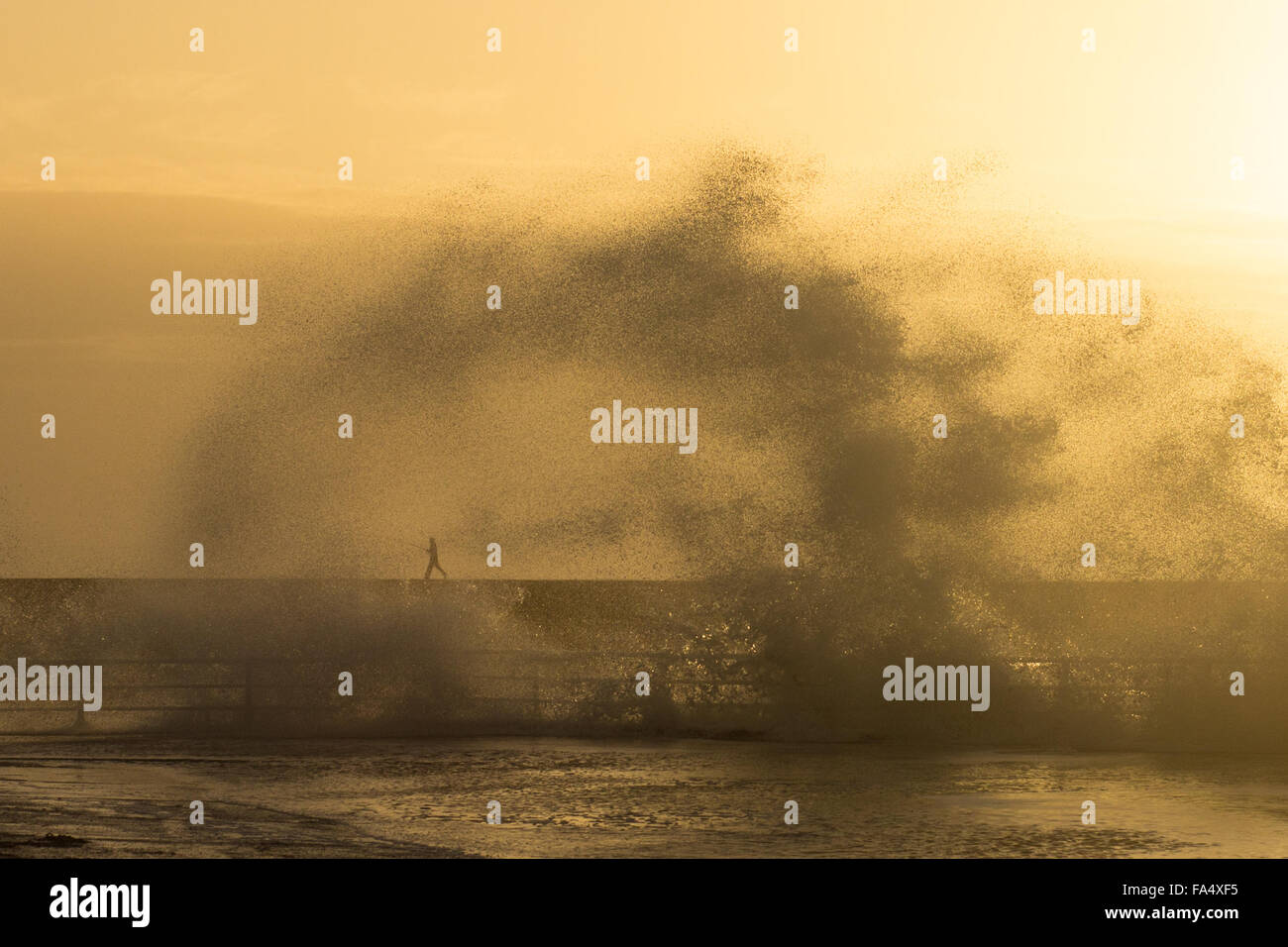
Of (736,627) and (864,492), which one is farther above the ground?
(864,492)

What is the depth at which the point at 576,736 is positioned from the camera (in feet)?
66.3

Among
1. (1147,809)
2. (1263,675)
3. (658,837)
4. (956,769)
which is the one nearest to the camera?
(658,837)

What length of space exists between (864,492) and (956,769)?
1402 centimetres

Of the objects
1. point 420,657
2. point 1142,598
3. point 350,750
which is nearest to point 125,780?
point 350,750

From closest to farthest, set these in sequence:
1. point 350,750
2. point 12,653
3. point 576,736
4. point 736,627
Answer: point 350,750 < point 576,736 < point 736,627 < point 12,653

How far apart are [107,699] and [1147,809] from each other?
20919 millimetres

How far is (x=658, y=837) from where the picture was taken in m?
11.4

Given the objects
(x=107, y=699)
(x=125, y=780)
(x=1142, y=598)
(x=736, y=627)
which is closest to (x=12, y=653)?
(x=107, y=699)

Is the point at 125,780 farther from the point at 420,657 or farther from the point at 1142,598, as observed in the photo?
the point at 1142,598

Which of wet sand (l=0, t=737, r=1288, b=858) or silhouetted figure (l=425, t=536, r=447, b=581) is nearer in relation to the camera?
wet sand (l=0, t=737, r=1288, b=858)

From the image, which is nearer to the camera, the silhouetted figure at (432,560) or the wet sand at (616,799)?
the wet sand at (616,799)

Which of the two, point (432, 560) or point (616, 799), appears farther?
point (432, 560)

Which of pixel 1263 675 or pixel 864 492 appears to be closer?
pixel 1263 675
